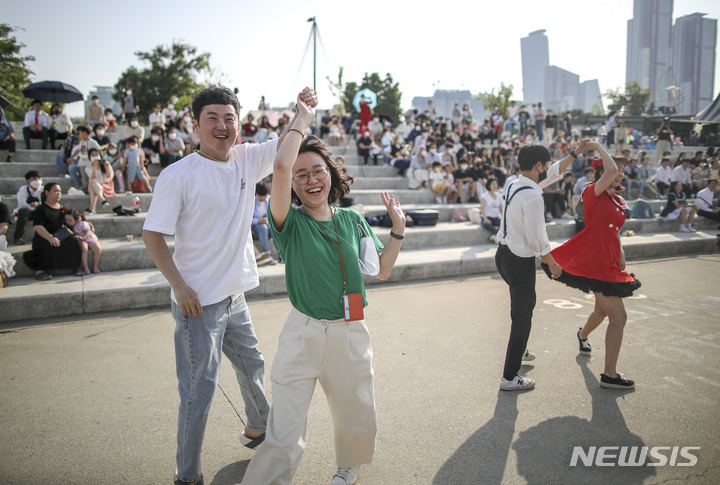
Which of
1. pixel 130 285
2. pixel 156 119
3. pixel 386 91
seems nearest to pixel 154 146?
pixel 156 119

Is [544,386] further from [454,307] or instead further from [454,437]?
[454,307]

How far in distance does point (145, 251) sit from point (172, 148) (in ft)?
18.5

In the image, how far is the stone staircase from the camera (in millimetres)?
5840

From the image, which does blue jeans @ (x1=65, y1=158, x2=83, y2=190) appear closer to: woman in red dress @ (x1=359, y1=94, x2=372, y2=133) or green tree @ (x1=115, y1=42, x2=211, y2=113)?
woman in red dress @ (x1=359, y1=94, x2=372, y2=133)

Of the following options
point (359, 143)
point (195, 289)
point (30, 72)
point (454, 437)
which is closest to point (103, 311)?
point (195, 289)

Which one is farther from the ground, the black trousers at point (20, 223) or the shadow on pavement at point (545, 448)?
the black trousers at point (20, 223)

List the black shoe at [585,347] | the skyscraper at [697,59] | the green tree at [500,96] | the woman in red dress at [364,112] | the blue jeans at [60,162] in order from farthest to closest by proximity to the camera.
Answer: the skyscraper at [697,59] < the green tree at [500,96] < the woman in red dress at [364,112] < the blue jeans at [60,162] < the black shoe at [585,347]

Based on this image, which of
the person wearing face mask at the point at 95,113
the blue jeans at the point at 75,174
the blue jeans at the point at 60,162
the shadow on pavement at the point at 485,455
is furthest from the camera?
the person wearing face mask at the point at 95,113

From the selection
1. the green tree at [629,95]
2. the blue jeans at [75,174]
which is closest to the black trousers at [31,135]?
the blue jeans at [75,174]

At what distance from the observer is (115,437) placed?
3057 millimetres

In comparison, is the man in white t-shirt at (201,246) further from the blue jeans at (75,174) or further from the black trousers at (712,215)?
the black trousers at (712,215)

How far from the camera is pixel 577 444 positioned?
3035 mm

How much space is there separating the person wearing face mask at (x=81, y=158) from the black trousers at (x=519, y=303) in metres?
9.63

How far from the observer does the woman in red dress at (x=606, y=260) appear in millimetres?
3846
